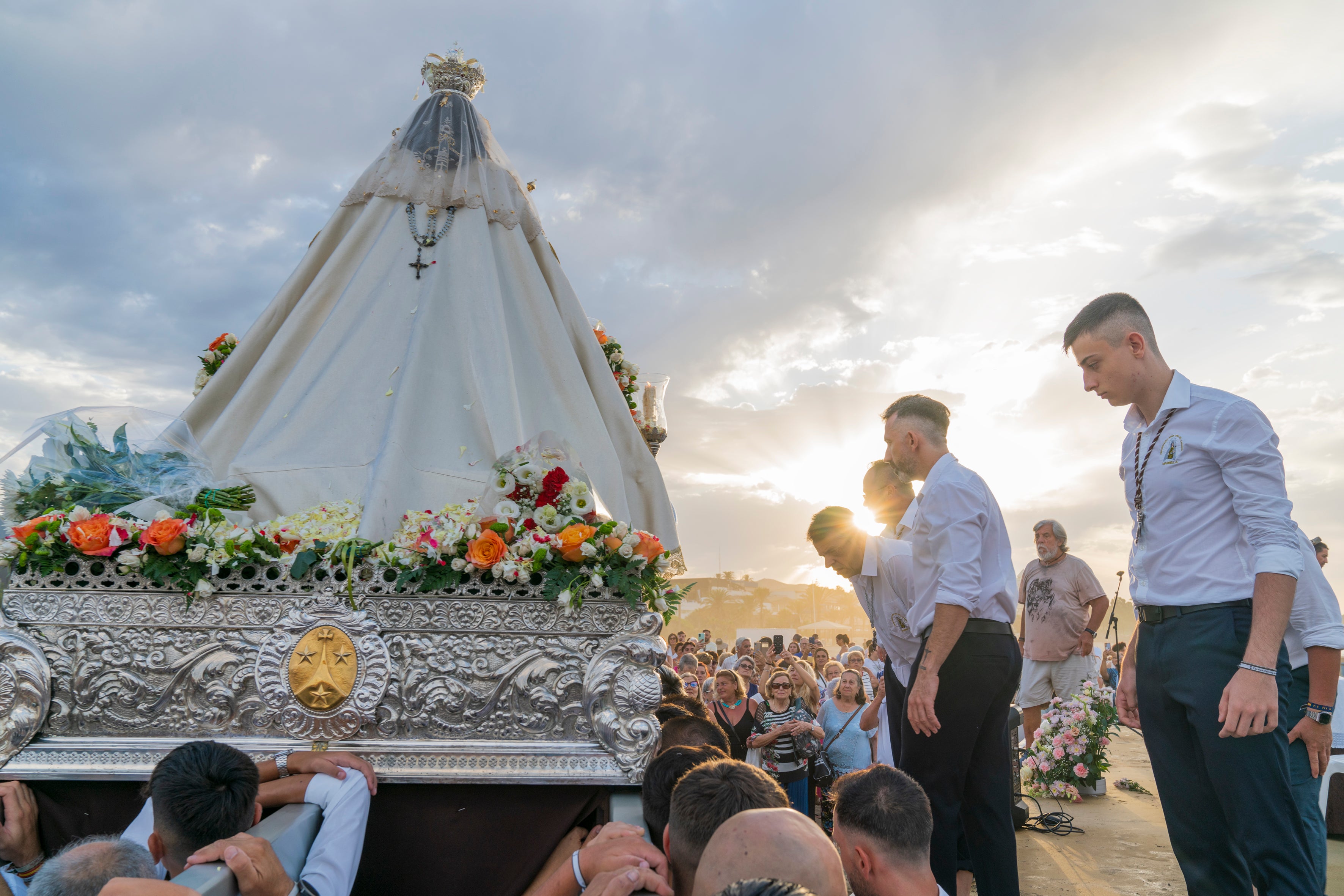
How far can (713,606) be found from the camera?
51.8 m

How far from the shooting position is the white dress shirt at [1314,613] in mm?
2535

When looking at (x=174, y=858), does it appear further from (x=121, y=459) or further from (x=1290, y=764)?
(x=1290, y=764)

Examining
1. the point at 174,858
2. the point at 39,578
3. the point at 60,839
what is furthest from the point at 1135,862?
the point at 39,578

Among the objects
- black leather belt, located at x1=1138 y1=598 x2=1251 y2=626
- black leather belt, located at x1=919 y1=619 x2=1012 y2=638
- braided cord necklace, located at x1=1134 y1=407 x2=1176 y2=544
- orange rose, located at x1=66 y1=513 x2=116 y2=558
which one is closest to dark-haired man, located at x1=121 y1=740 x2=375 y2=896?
orange rose, located at x1=66 y1=513 x2=116 y2=558

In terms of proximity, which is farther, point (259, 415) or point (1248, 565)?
point (259, 415)

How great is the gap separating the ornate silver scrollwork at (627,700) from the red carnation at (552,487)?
2.35 ft

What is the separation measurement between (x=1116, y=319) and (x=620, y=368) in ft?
12.8

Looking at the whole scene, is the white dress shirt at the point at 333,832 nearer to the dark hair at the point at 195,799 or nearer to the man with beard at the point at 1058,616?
the dark hair at the point at 195,799

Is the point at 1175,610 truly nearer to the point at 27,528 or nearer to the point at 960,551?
the point at 960,551

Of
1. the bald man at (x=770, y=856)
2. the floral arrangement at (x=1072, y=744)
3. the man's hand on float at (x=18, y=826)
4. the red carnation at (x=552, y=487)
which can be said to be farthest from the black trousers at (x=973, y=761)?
the floral arrangement at (x=1072, y=744)

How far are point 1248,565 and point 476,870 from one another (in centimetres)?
300

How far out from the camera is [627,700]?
324cm

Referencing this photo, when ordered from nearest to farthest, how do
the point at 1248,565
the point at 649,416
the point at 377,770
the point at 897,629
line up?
the point at 1248,565, the point at 377,770, the point at 897,629, the point at 649,416

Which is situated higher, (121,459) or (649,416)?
(649,416)
